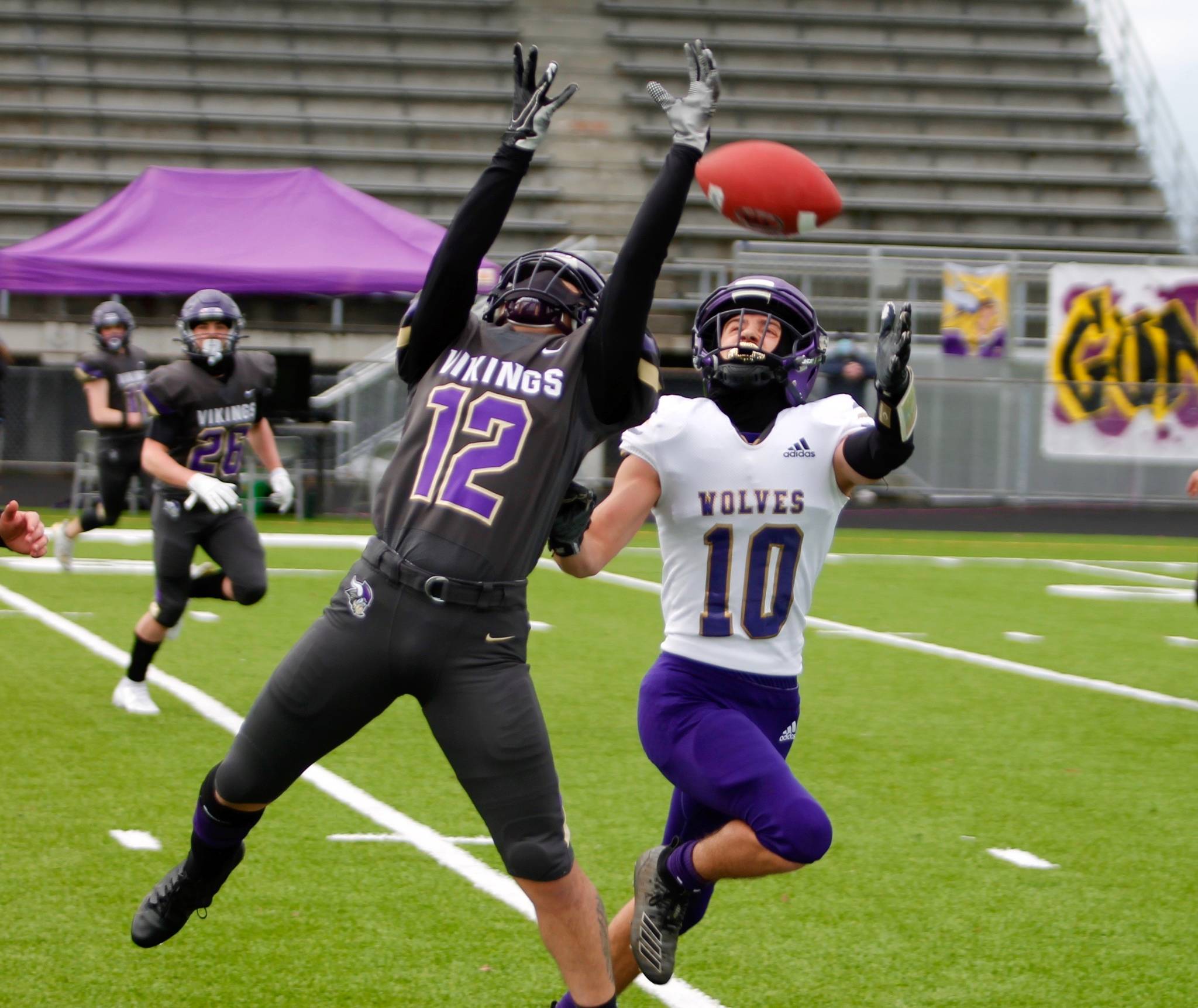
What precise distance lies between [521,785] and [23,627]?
6784mm

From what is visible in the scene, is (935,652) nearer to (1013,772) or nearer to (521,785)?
(1013,772)

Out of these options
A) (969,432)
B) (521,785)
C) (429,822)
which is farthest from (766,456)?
(969,432)

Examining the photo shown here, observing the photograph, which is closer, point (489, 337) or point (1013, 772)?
point (489, 337)

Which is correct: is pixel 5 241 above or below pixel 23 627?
above

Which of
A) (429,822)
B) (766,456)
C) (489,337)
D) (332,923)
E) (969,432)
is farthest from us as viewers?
(969,432)

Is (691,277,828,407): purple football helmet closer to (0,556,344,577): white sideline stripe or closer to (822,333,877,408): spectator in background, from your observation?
(0,556,344,577): white sideline stripe

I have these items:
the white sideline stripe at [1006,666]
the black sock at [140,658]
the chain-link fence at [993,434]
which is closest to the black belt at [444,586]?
the black sock at [140,658]

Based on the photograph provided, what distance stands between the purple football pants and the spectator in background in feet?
43.8

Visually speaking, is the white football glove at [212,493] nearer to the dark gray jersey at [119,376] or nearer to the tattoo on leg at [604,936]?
the tattoo on leg at [604,936]

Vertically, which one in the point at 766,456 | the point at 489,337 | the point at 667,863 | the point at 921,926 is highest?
the point at 489,337

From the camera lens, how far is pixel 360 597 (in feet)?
11.6

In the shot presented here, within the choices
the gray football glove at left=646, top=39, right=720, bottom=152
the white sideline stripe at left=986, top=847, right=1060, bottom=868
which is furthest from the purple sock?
the white sideline stripe at left=986, top=847, right=1060, bottom=868

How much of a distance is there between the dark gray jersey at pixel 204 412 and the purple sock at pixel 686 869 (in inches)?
160

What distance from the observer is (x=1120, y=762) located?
697cm
